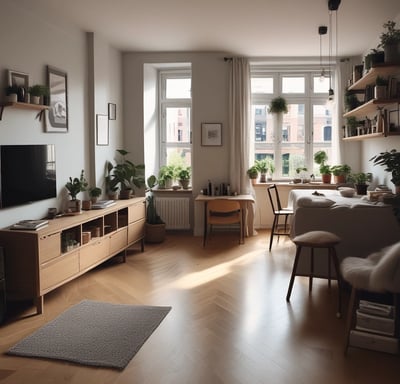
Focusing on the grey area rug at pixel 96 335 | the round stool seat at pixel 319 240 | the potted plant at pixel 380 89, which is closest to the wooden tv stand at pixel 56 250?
the grey area rug at pixel 96 335

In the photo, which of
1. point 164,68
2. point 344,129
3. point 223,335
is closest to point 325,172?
point 344,129

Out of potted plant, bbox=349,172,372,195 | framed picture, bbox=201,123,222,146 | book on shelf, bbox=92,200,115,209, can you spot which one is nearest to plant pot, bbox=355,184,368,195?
potted plant, bbox=349,172,372,195

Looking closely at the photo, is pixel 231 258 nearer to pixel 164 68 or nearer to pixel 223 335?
pixel 223 335

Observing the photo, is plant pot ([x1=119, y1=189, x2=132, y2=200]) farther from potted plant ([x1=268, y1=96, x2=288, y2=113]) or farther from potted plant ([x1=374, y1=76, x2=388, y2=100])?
potted plant ([x1=374, y1=76, x2=388, y2=100])

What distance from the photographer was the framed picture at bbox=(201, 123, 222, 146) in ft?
23.3

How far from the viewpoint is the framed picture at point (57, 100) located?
4.77m

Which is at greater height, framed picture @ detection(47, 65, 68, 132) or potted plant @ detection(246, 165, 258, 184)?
framed picture @ detection(47, 65, 68, 132)

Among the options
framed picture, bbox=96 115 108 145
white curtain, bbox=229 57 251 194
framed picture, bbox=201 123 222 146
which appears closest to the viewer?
framed picture, bbox=96 115 108 145

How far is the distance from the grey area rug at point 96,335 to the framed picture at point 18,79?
2062 millimetres

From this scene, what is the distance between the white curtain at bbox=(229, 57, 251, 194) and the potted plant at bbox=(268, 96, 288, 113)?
1.91ft

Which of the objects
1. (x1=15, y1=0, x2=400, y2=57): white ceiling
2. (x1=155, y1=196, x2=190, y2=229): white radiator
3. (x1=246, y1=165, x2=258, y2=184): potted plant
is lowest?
(x1=155, y1=196, x2=190, y2=229): white radiator

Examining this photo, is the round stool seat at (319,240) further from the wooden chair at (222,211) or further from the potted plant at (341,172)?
the potted plant at (341,172)

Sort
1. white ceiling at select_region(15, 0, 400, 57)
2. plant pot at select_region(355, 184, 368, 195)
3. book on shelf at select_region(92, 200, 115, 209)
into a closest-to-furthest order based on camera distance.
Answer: white ceiling at select_region(15, 0, 400, 57) → plant pot at select_region(355, 184, 368, 195) → book on shelf at select_region(92, 200, 115, 209)

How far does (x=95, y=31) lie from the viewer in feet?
18.6
